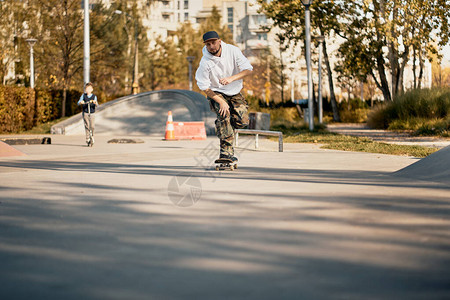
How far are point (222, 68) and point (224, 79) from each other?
30 centimetres

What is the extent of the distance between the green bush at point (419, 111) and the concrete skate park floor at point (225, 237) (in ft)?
45.2

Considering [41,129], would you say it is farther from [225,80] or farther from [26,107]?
[225,80]

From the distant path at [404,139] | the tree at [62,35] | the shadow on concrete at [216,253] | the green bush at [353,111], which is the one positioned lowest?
the shadow on concrete at [216,253]

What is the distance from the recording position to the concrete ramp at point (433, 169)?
26.4 ft

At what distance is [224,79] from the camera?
8.55 meters

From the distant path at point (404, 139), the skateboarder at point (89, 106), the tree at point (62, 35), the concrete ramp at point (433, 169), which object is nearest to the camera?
the concrete ramp at point (433, 169)

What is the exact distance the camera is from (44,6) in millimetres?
40062

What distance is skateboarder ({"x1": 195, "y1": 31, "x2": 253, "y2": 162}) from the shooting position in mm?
8648

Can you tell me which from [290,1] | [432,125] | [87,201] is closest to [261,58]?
[290,1]

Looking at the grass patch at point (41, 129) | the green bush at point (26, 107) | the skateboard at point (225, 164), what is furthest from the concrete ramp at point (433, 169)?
the grass patch at point (41, 129)

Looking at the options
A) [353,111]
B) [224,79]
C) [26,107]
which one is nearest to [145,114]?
[26,107]

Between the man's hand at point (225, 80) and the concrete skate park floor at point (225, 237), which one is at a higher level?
the man's hand at point (225, 80)

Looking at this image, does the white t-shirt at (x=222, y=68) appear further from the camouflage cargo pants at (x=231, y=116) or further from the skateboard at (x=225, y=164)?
the skateboard at (x=225, y=164)

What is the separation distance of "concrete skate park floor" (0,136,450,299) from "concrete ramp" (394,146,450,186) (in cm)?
37
